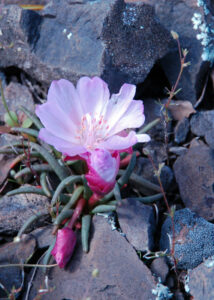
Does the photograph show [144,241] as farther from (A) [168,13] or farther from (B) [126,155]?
(A) [168,13]

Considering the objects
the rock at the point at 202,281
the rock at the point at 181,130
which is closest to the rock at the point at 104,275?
the rock at the point at 202,281

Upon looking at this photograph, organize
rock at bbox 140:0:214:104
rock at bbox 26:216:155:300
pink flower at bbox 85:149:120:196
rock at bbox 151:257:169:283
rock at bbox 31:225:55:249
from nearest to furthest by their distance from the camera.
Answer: pink flower at bbox 85:149:120:196 < rock at bbox 26:216:155:300 < rock at bbox 151:257:169:283 < rock at bbox 31:225:55:249 < rock at bbox 140:0:214:104

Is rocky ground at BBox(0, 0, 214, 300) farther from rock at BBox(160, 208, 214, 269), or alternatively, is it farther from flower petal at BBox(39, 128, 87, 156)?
flower petal at BBox(39, 128, 87, 156)

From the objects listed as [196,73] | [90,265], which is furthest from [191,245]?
[196,73]

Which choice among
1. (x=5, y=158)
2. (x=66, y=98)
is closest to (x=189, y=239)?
(x=66, y=98)

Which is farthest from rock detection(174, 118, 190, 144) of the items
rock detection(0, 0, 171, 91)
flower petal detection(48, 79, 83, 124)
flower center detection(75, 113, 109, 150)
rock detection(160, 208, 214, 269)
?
flower petal detection(48, 79, 83, 124)

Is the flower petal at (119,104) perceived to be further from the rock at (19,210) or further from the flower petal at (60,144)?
the rock at (19,210)
